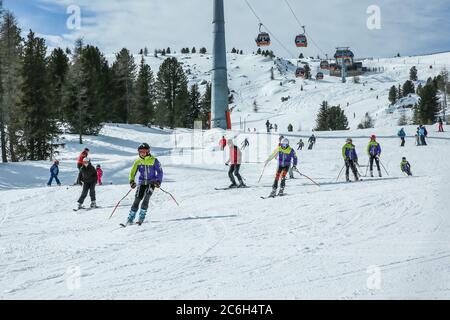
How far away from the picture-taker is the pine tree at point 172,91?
65500 millimetres

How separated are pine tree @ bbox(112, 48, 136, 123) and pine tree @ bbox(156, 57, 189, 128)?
4.28 metres

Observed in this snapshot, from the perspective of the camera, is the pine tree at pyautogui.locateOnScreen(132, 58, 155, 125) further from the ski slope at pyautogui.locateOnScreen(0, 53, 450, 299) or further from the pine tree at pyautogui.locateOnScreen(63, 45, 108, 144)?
the ski slope at pyautogui.locateOnScreen(0, 53, 450, 299)

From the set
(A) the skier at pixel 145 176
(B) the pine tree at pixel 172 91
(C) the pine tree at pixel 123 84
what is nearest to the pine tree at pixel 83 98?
(C) the pine tree at pixel 123 84

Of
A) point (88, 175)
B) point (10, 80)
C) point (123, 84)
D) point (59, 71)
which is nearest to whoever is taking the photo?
point (88, 175)

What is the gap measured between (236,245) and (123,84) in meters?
57.2

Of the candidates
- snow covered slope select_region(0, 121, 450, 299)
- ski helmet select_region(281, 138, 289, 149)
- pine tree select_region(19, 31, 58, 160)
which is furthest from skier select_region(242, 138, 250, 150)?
ski helmet select_region(281, 138, 289, 149)

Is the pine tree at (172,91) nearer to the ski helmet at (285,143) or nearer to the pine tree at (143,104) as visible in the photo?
the pine tree at (143,104)

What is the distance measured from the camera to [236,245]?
7723 mm

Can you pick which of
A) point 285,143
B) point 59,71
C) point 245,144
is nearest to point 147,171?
point 285,143

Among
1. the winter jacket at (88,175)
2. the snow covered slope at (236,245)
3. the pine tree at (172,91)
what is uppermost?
the pine tree at (172,91)

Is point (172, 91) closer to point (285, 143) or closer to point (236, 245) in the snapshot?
point (285, 143)

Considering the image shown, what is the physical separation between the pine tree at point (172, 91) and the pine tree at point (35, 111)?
93.7 ft

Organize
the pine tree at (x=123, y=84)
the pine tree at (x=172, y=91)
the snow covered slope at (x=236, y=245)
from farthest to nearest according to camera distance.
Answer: the pine tree at (x=172, y=91) → the pine tree at (x=123, y=84) → the snow covered slope at (x=236, y=245)
